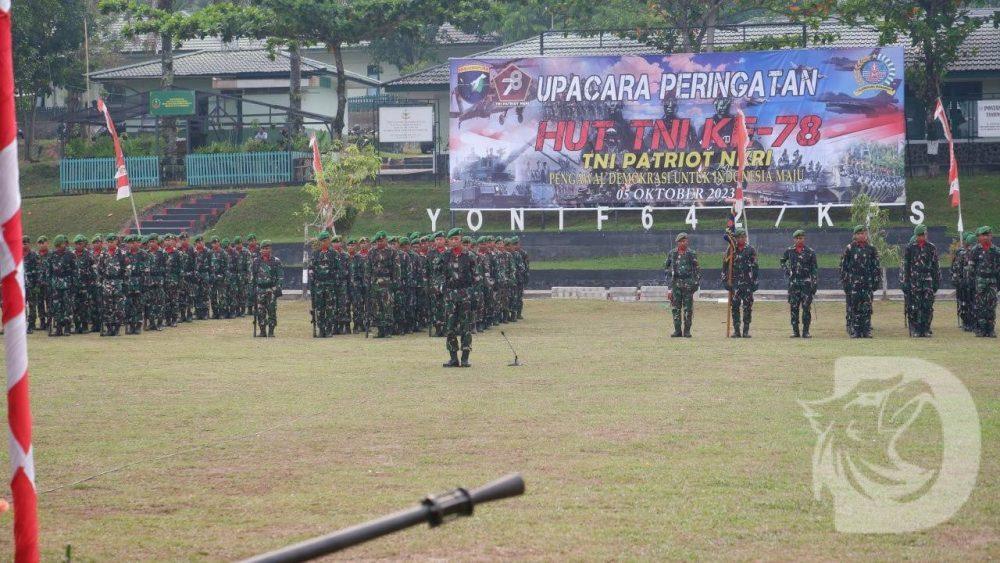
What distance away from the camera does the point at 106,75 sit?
58031 millimetres

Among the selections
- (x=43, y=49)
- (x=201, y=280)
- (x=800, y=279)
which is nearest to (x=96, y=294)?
(x=201, y=280)

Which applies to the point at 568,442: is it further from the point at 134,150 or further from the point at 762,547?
the point at 134,150

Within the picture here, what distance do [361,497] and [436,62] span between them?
2337 inches

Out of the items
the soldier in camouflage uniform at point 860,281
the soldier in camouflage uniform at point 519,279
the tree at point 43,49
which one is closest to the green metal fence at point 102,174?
the tree at point 43,49

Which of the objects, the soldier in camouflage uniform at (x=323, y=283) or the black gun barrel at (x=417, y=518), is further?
the soldier in camouflage uniform at (x=323, y=283)

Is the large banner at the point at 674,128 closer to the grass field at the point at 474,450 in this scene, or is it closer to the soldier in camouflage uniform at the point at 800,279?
the soldier in camouflage uniform at the point at 800,279

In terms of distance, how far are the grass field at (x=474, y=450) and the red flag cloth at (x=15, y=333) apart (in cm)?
203

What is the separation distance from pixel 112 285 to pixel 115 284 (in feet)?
0.20

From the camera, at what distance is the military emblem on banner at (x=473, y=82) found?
42.2 metres

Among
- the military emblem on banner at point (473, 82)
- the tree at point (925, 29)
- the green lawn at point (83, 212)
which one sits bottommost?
the green lawn at point (83, 212)

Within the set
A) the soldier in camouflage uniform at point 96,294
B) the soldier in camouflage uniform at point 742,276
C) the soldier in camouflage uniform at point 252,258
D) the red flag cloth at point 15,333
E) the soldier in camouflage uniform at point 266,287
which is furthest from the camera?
the soldier in camouflage uniform at point 96,294

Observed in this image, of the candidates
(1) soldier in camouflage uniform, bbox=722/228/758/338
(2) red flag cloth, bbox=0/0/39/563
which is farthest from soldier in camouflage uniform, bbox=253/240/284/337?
(2) red flag cloth, bbox=0/0/39/563

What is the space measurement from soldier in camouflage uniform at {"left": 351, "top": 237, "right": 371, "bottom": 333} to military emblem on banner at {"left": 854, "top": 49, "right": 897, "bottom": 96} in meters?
19.7

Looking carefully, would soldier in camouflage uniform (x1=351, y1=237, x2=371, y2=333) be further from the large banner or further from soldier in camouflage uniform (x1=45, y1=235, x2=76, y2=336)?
the large banner
